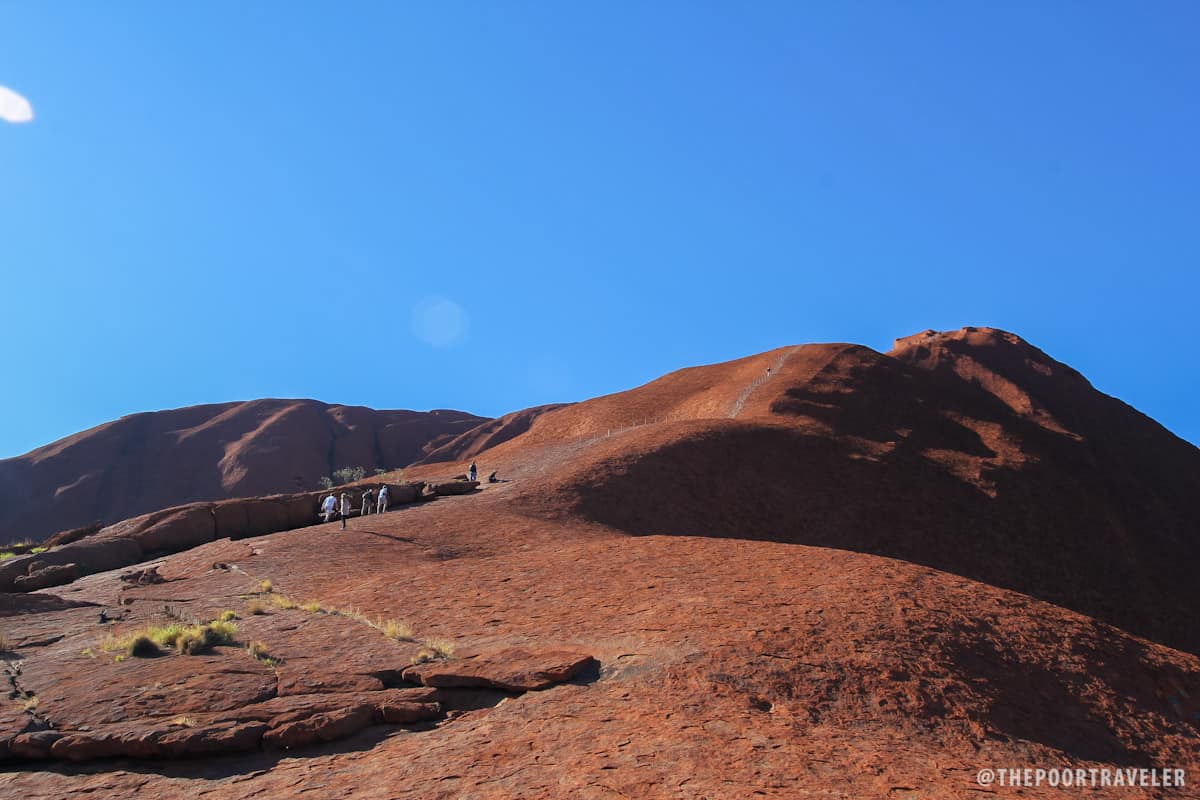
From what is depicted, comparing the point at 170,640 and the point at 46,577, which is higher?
the point at 46,577

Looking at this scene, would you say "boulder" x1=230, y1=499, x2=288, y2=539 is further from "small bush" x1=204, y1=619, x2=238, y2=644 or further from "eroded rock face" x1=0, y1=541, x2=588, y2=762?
"small bush" x1=204, y1=619, x2=238, y2=644

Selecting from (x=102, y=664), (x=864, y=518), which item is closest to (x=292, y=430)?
(x=864, y=518)

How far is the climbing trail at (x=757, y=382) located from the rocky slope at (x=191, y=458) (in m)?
54.5

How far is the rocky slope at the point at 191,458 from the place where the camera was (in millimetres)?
82875

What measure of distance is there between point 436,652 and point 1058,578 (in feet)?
121

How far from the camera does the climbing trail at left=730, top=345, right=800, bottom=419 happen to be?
52562 mm

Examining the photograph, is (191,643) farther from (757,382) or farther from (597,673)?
(757,382)

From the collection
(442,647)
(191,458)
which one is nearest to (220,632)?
(442,647)

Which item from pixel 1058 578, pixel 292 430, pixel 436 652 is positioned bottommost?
pixel 1058 578

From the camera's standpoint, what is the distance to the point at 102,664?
11.9m

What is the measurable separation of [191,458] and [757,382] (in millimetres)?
70263

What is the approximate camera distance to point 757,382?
5828cm

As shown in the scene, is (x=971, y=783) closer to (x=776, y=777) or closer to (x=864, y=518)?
(x=776, y=777)

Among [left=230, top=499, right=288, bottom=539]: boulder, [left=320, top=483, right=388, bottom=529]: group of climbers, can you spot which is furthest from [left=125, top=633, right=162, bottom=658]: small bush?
[left=230, top=499, right=288, bottom=539]: boulder
